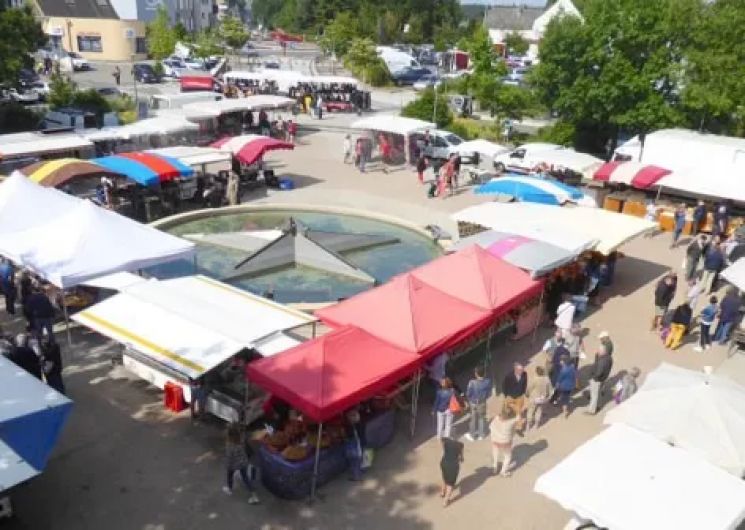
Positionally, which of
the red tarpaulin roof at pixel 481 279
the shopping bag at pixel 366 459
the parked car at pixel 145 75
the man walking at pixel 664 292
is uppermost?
the parked car at pixel 145 75

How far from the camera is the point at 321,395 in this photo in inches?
359

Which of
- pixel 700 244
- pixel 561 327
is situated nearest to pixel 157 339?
pixel 561 327

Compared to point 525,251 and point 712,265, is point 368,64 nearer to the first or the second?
point 712,265

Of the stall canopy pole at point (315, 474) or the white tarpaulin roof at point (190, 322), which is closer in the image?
the stall canopy pole at point (315, 474)

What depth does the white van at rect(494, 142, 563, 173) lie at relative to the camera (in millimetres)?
25984

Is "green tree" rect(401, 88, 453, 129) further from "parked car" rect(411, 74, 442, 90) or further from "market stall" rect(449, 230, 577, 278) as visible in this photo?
"market stall" rect(449, 230, 577, 278)

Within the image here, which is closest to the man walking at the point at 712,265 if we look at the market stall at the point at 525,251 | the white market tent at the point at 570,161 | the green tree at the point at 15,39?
the market stall at the point at 525,251

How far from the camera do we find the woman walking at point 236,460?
8898mm

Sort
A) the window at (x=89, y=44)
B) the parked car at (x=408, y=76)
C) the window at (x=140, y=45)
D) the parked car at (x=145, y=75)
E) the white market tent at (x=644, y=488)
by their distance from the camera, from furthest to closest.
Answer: the window at (x=140, y=45) → the window at (x=89, y=44) → the parked car at (x=408, y=76) → the parked car at (x=145, y=75) → the white market tent at (x=644, y=488)

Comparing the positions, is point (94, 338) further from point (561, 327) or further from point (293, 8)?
point (293, 8)

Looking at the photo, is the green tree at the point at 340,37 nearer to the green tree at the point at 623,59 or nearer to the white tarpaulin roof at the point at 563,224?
the green tree at the point at 623,59

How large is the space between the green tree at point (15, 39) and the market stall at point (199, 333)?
2121cm

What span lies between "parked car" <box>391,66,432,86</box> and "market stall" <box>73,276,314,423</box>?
4713 cm

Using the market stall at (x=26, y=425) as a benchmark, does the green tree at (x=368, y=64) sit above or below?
above
